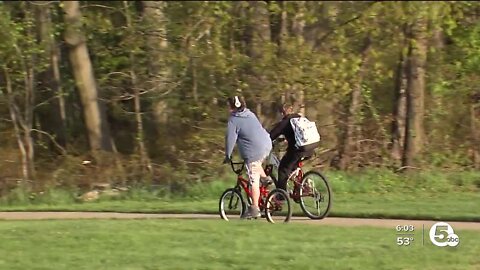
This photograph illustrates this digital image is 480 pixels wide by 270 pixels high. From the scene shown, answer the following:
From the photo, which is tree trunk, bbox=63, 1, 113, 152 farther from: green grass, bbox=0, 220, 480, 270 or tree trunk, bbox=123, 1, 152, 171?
green grass, bbox=0, 220, 480, 270

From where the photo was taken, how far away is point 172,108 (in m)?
22.8

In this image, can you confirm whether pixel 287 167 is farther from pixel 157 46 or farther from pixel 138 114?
pixel 138 114

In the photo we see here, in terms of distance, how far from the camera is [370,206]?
617 inches

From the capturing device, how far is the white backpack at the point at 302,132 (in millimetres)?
13500

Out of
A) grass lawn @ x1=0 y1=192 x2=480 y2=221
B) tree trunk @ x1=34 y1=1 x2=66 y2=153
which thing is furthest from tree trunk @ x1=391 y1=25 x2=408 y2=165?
tree trunk @ x1=34 y1=1 x2=66 y2=153

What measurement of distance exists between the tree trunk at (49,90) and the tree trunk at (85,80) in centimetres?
52

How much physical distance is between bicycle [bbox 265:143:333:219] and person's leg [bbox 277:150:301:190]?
2.4 inches

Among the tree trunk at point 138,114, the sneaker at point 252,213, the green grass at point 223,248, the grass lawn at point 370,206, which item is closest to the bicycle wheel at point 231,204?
the sneaker at point 252,213

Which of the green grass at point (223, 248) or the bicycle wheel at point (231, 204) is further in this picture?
the bicycle wheel at point (231, 204)

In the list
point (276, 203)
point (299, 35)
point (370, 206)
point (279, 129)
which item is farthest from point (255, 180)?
point (299, 35)

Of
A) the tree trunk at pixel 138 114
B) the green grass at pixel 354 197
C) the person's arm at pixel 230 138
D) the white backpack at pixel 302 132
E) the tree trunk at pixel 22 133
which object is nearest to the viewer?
the person's arm at pixel 230 138

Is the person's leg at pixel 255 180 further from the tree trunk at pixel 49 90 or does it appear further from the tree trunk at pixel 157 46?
the tree trunk at pixel 49 90

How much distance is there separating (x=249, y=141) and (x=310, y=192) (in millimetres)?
1255

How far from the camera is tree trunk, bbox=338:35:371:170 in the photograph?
73.1 feet
